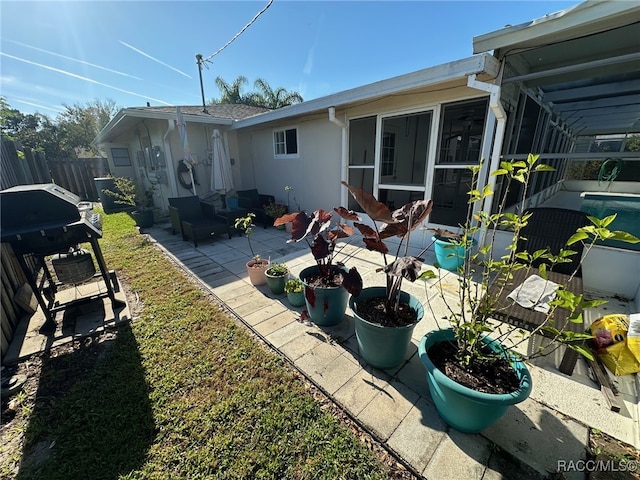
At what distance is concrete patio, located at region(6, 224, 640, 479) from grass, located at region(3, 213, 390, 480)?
208 millimetres

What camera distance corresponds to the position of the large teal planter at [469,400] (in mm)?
1332

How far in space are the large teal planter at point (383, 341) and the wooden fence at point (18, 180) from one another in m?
3.39

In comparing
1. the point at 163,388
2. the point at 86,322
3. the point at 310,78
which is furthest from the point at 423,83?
the point at 310,78

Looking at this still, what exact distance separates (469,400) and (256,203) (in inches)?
258

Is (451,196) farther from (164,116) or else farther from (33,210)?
(33,210)

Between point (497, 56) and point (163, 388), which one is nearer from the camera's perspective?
point (163, 388)

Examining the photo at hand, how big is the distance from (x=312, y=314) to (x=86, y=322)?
2609 millimetres

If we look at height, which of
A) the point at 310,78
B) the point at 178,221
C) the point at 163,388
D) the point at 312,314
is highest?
the point at 310,78

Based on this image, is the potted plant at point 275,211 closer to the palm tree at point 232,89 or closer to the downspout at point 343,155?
the downspout at point 343,155

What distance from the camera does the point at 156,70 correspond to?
9.14 metres

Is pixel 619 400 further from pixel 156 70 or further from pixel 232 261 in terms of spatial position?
pixel 156 70

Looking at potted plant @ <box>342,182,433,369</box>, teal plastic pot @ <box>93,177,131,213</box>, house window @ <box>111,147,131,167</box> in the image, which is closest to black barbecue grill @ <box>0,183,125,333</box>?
potted plant @ <box>342,182,433,369</box>

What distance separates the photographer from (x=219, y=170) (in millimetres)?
6469

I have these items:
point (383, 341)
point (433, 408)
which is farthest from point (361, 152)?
point (433, 408)
